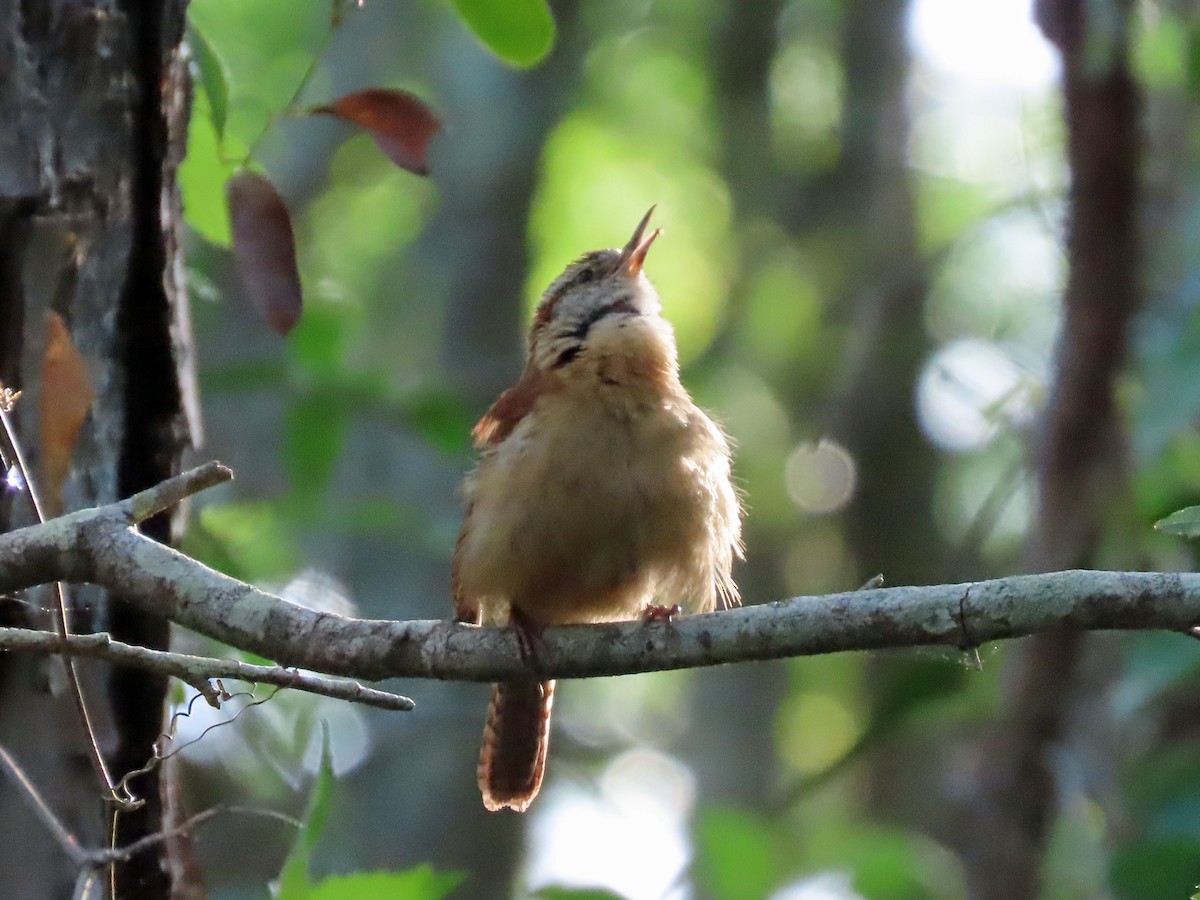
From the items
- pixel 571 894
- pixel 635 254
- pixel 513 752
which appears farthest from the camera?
pixel 635 254

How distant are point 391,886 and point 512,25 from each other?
1.72 meters

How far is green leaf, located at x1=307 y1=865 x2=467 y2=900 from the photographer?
2852 mm

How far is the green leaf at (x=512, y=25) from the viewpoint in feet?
9.74

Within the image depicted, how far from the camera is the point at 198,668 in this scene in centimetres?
231

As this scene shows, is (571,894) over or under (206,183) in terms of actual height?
under

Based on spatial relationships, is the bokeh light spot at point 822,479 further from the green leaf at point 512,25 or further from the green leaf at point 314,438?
the green leaf at point 512,25

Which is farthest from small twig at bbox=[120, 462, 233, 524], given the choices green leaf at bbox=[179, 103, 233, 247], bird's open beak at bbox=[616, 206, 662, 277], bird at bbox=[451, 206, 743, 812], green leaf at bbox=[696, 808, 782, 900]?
bird's open beak at bbox=[616, 206, 662, 277]

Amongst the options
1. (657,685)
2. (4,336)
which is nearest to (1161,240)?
(4,336)

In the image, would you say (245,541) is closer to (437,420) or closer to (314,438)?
(314,438)

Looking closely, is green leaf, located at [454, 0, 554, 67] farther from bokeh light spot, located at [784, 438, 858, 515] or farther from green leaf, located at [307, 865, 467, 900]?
bokeh light spot, located at [784, 438, 858, 515]

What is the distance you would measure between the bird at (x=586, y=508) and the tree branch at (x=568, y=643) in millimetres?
769

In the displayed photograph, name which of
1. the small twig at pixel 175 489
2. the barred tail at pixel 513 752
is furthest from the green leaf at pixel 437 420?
the small twig at pixel 175 489

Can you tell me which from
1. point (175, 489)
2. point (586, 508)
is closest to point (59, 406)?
point (175, 489)

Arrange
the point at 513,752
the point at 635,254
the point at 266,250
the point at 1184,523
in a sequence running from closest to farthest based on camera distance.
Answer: the point at 1184,523
the point at 266,250
the point at 513,752
the point at 635,254
